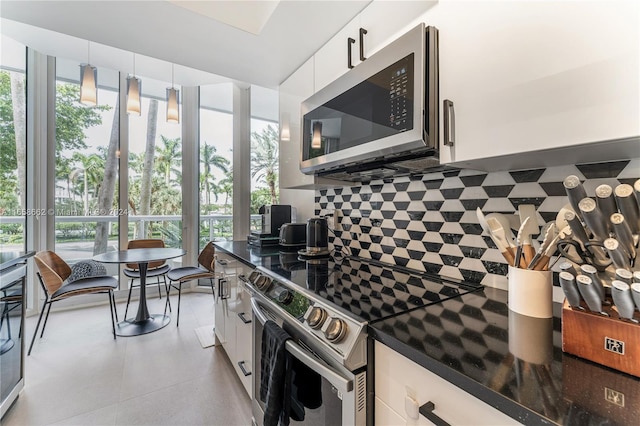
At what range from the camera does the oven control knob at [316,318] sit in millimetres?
886

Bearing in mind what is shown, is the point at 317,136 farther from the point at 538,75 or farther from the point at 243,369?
the point at 243,369

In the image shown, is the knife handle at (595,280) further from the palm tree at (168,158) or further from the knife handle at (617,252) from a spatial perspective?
the palm tree at (168,158)

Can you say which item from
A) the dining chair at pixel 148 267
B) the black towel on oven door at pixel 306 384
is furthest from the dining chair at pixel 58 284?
the black towel on oven door at pixel 306 384

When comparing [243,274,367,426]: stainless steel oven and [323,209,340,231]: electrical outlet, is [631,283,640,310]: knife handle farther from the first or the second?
[323,209,340,231]: electrical outlet

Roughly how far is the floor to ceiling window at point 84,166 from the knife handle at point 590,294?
4.10m

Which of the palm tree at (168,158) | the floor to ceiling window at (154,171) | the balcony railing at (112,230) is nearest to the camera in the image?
the balcony railing at (112,230)

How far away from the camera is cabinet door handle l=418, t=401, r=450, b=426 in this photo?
1.93ft

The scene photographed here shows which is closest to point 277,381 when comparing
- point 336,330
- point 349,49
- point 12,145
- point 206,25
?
point 336,330

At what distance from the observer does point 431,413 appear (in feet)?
1.99

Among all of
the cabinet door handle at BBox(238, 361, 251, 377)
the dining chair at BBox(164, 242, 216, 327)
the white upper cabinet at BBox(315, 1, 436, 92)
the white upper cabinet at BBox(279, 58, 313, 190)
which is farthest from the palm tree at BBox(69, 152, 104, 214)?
the white upper cabinet at BBox(315, 1, 436, 92)

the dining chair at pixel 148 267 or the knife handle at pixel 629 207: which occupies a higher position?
the knife handle at pixel 629 207

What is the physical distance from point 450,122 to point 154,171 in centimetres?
370

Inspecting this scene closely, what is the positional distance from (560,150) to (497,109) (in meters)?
0.19

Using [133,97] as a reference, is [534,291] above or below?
below
